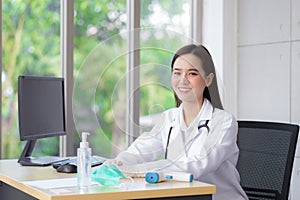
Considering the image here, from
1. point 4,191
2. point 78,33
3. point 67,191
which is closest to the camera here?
point 67,191

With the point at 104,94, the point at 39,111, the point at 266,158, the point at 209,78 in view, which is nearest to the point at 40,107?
the point at 39,111

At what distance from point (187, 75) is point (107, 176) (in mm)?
451

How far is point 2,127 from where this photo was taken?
323 centimetres

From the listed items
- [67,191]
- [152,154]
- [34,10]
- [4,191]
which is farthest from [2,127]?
[67,191]

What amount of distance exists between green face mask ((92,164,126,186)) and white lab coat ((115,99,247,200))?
153 millimetres

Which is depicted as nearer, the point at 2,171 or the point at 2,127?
the point at 2,171

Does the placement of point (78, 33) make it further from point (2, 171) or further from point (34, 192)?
point (34, 192)

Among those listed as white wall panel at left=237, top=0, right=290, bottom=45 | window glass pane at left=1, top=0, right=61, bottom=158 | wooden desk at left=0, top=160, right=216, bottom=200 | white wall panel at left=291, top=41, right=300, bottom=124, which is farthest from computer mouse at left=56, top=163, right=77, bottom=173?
white wall panel at left=237, top=0, right=290, bottom=45

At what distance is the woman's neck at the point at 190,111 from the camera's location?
2172 mm

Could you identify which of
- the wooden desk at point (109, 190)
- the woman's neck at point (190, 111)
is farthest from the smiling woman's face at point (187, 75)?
the wooden desk at point (109, 190)

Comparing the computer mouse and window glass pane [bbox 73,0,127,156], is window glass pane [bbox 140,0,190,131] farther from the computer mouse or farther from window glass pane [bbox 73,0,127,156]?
the computer mouse

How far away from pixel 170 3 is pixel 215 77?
193cm

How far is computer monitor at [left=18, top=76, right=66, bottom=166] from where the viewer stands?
8.43 feet

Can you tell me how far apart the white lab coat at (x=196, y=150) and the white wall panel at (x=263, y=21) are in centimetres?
134
